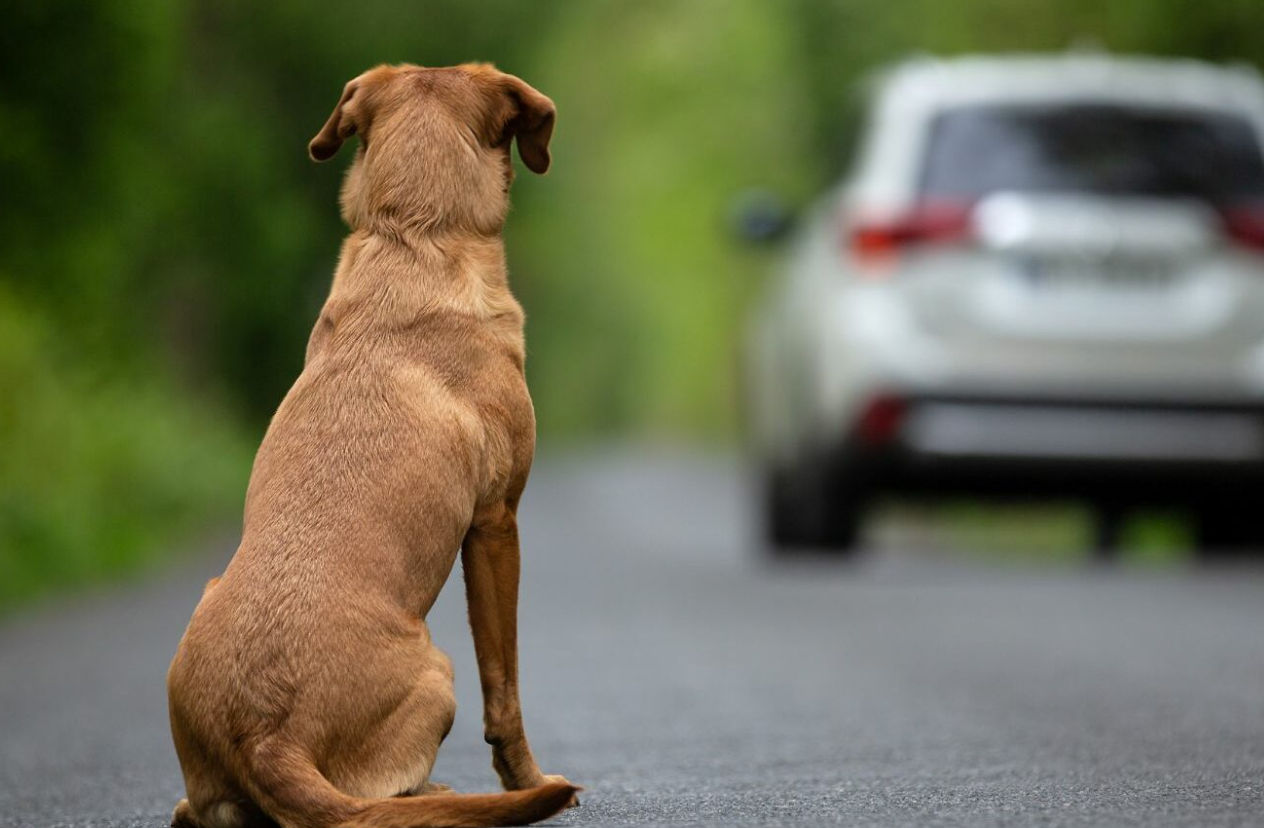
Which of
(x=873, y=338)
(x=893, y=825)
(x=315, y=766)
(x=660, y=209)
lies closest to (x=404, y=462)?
(x=315, y=766)

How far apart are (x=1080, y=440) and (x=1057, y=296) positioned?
628 mm

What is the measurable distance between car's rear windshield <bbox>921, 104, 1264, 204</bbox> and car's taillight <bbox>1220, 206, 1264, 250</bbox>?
0.10 meters

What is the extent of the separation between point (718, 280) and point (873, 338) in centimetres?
4211

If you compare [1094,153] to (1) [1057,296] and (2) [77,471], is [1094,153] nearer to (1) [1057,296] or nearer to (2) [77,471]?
(1) [1057,296]

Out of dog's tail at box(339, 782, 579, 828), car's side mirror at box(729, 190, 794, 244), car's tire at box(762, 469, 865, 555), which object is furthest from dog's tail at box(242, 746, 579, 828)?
car's side mirror at box(729, 190, 794, 244)

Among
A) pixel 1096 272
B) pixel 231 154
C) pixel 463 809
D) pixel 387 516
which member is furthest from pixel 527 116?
pixel 231 154

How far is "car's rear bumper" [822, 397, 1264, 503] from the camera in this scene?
31.0 feet

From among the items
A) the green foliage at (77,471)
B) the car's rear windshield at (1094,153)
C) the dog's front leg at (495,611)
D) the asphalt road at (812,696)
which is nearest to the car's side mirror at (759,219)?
the car's rear windshield at (1094,153)

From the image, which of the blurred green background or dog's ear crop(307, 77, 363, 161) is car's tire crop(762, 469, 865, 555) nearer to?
the blurred green background

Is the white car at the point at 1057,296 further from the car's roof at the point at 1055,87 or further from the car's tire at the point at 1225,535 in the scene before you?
the car's tire at the point at 1225,535

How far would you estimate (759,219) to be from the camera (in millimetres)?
11266

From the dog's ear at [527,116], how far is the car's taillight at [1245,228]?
529cm

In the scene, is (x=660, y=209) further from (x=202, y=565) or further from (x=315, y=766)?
(x=315, y=766)

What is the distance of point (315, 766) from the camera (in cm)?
381
